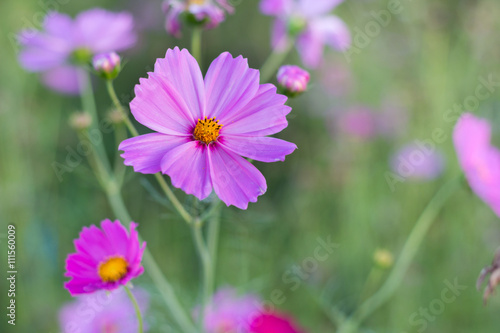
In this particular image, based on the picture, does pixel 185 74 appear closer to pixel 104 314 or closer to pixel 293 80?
pixel 293 80

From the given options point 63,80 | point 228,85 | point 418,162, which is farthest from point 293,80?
point 63,80

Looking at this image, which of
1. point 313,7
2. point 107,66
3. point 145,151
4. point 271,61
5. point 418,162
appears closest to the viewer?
point 145,151

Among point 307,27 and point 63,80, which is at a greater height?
point 63,80

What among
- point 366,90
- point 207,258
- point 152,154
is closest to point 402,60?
point 366,90

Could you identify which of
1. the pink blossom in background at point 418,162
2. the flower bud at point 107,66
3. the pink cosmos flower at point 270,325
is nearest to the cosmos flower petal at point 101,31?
the flower bud at point 107,66

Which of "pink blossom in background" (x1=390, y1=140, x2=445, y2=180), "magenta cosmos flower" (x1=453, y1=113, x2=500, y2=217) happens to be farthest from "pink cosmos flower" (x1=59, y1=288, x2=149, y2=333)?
"pink blossom in background" (x1=390, y1=140, x2=445, y2=180)

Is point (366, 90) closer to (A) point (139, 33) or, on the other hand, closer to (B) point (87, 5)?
(A) point (139, 33)
